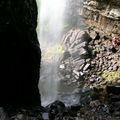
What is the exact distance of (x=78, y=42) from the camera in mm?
19203

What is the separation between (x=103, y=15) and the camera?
1917 centimetres

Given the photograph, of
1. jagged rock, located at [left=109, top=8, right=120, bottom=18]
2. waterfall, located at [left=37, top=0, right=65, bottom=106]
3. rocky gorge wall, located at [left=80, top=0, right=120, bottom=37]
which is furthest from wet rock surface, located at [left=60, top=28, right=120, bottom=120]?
jagged rock, located at [left=109, top=8, right=120, bottom=18]

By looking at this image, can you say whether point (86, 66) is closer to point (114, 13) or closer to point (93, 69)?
point (93, 69)

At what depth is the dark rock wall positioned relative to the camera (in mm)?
9344

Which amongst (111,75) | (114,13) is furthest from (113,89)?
(114,13)

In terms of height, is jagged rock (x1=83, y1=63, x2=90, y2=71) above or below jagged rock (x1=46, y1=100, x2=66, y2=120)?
below

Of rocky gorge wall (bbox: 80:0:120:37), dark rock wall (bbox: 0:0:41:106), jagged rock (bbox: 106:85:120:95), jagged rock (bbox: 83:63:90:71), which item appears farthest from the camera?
rocky gorge wall (bbox: 80:0:120:37)

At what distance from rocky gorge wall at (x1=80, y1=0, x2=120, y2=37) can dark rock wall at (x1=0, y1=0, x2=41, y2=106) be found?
873cm

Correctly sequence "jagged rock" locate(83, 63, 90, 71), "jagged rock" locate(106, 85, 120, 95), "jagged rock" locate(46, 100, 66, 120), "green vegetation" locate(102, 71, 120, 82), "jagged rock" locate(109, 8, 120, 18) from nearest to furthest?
"jagged rock" locate(46, 100, 66, 120) < "jagged rock" locate(106, 85, 120, 95) < "green vegetation" locate(102, 71, 120, 82) < "jagged rock" locate(83, 63, 90, 71) < "jagged rock" locate(109, 8, 120, 18)

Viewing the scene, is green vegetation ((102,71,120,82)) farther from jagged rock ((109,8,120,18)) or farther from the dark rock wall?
the dark rock wall

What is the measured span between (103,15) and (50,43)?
4773 millimetres

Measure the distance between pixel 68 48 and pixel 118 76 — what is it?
14.4 feet

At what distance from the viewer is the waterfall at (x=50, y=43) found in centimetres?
1767

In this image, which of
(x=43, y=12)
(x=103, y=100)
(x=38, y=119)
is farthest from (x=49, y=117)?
(x=43, y=12)
